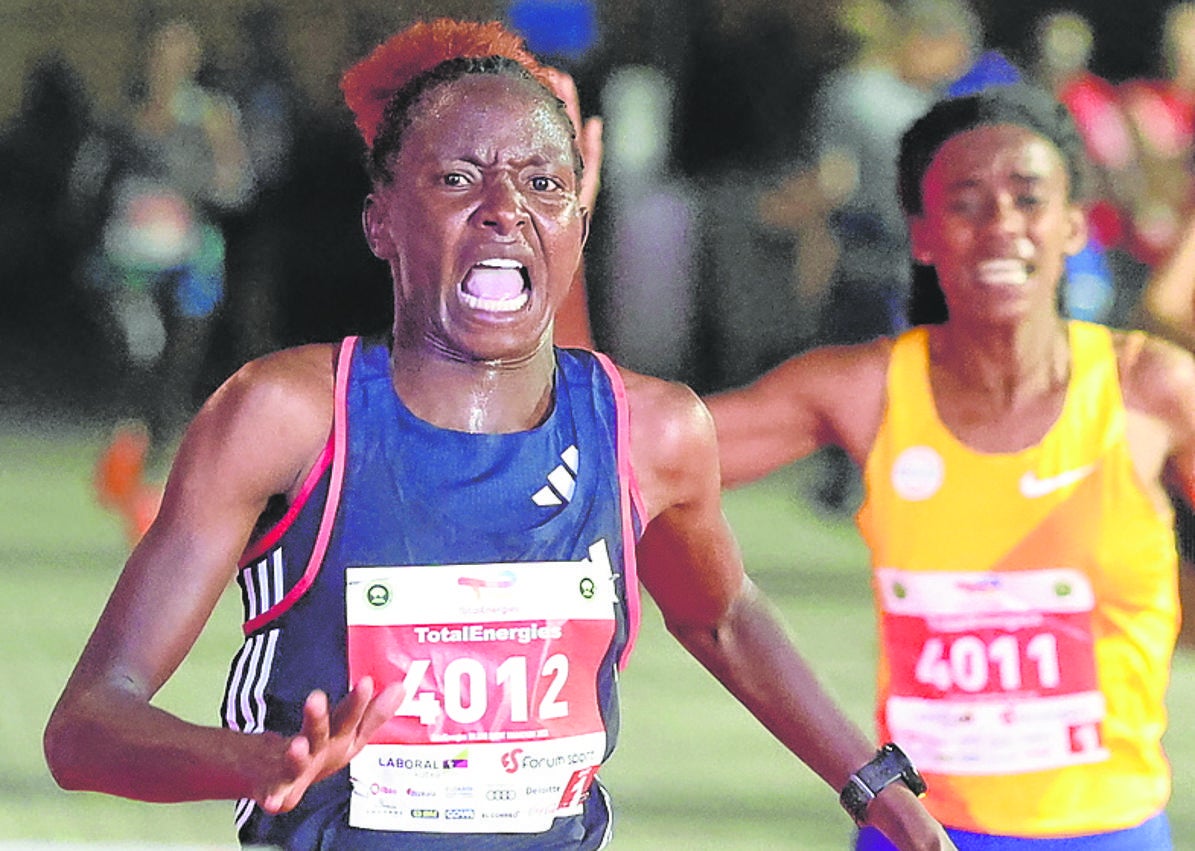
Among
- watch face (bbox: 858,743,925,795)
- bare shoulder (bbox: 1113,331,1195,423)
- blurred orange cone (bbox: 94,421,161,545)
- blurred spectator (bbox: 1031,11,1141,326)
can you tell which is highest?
blurred spectator (bbox: 1031,11,1141,326)

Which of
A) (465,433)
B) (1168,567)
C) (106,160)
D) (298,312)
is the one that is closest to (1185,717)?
(1168,567)

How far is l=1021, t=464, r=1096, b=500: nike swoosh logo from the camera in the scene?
11.5ft

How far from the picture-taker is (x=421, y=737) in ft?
8.32

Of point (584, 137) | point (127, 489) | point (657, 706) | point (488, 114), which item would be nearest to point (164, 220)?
point (127, 489)

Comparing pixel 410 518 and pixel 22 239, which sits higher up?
pixel 22 239

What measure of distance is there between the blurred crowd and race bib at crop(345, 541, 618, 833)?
5990 millimetres

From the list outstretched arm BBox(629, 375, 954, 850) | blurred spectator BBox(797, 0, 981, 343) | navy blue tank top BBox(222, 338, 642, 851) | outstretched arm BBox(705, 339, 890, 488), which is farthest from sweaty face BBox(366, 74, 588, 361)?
blurred spectator BBox(797, 0, 981, 343)

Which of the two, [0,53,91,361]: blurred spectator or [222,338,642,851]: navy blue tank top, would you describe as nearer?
[222,338,642,851]: navy blue tank top

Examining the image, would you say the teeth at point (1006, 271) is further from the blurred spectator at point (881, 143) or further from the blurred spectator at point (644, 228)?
the blurred spectator at point (644, 228)

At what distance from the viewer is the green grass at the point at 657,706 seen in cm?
494

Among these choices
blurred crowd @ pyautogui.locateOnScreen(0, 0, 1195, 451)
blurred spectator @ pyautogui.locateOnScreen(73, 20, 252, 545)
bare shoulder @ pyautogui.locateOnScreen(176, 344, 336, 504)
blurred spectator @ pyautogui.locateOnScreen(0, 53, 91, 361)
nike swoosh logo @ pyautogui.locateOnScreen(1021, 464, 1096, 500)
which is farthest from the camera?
blurred spectator @ pyautogui.locateOnScreen(0, 53, 91, 361)

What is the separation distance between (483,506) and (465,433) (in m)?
0.10

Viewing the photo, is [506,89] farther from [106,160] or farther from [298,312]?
[298,312]

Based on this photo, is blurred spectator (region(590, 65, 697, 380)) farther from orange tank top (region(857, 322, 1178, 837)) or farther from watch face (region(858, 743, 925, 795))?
watch face (region(858, 743, 925, 795))
